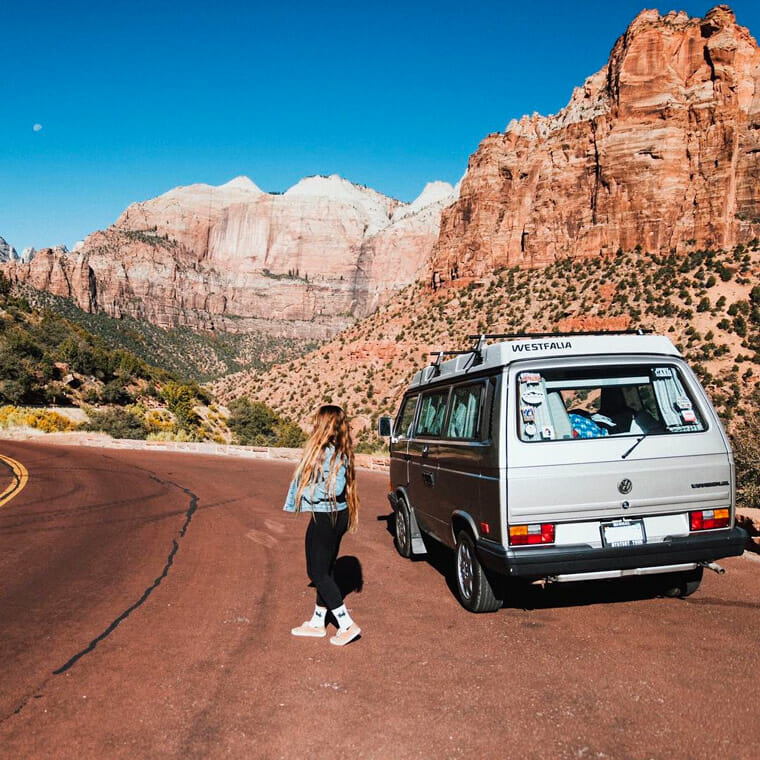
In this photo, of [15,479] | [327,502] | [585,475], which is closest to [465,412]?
[585,475]

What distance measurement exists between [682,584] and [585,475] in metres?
1.95

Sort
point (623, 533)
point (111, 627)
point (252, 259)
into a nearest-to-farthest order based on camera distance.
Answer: point (623, 533), point (111, 627), point (252, 259)

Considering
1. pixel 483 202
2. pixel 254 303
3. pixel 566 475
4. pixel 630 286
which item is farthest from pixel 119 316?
pixel 566 475

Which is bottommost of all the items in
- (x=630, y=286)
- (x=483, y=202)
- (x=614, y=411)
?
(x=614, y=411)

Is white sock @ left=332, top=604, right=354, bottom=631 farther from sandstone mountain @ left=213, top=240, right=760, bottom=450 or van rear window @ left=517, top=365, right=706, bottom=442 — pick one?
sandstone mountain @ left=213, top=240, right=760, bottom=450

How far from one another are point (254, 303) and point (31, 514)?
16973 cm

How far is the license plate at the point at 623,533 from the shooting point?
4.53 meters

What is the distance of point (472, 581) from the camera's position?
17.1 ft

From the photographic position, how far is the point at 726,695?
3551mm

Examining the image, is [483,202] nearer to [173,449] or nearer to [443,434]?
[173,449]

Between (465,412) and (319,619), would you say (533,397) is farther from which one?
(319,619)

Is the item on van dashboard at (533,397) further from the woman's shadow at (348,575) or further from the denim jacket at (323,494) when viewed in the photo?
the woman's shadow at (348,575)

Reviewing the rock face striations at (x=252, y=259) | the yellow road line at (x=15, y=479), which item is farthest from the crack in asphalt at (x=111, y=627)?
the rock face striations at (x=252, y=259)

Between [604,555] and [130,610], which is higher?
[604,555]
